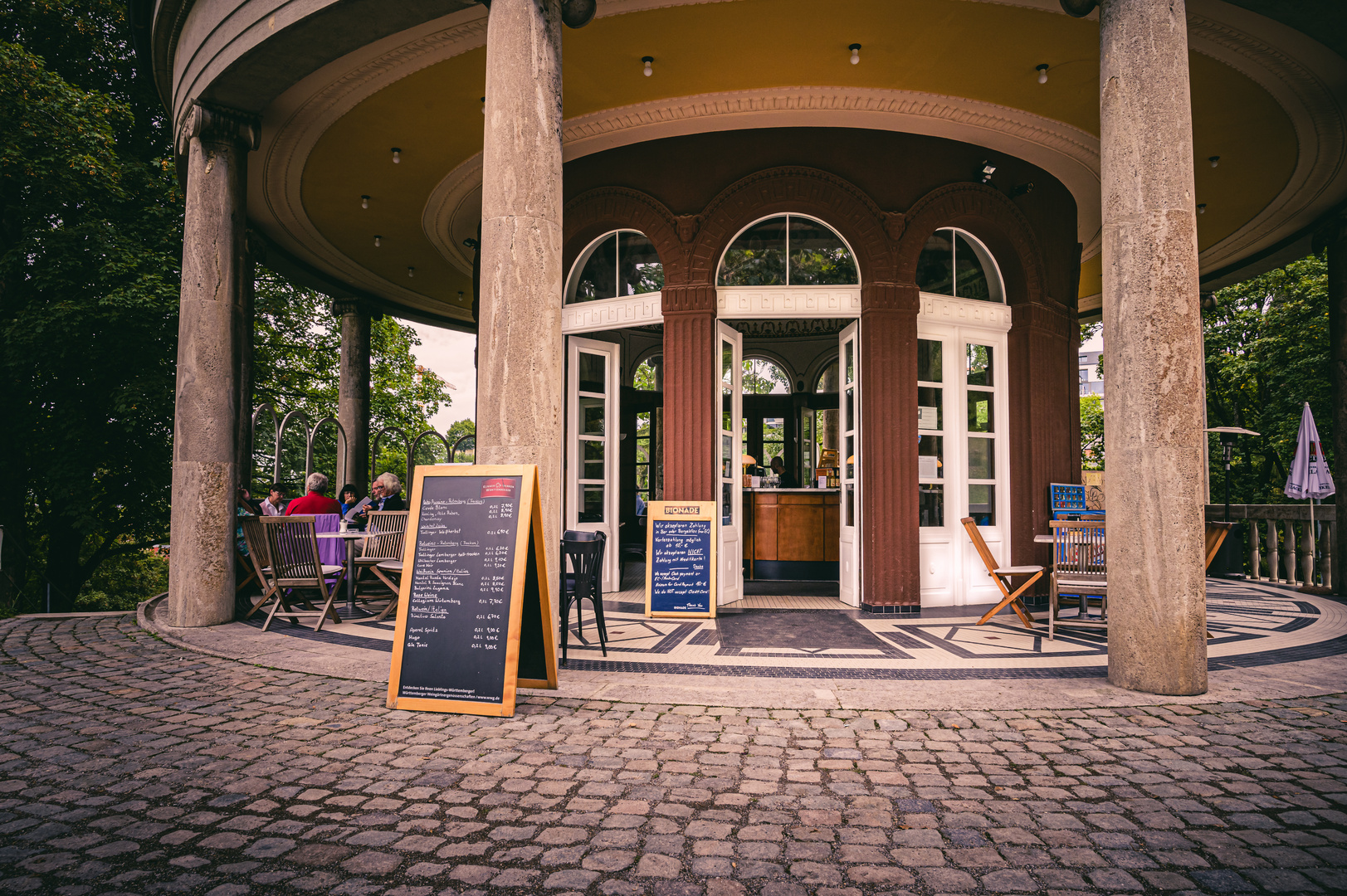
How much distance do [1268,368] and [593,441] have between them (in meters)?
18.2

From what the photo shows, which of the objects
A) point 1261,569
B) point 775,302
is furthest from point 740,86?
point 1261,569

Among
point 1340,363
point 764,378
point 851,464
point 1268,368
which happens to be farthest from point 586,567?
point 1268,368

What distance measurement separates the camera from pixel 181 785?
271 cm

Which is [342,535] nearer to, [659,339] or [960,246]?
[960,246]

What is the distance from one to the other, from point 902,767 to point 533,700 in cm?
195

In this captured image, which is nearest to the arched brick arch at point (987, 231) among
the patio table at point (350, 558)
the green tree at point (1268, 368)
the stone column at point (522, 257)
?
the stone column at point (522, 257)

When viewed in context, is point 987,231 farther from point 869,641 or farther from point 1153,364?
point 869,641

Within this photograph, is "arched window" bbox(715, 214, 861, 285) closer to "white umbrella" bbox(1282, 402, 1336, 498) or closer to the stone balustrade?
the stone balustrade

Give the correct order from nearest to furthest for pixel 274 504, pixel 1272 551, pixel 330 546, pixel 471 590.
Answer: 1. pixel 471 590
2. pixel 330 546
3. pixel 274 504
4. pixel 1272 551

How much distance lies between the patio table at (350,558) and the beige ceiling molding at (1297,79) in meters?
7.90

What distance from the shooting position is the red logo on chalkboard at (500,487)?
148 inches

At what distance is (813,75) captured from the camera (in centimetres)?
629

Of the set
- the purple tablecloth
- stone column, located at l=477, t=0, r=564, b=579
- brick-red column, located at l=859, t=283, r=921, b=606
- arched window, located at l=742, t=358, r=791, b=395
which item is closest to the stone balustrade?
brick-red column, located at l=859, t=283, r=921, b=606

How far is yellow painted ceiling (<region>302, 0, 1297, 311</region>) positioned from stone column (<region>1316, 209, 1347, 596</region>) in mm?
1041
